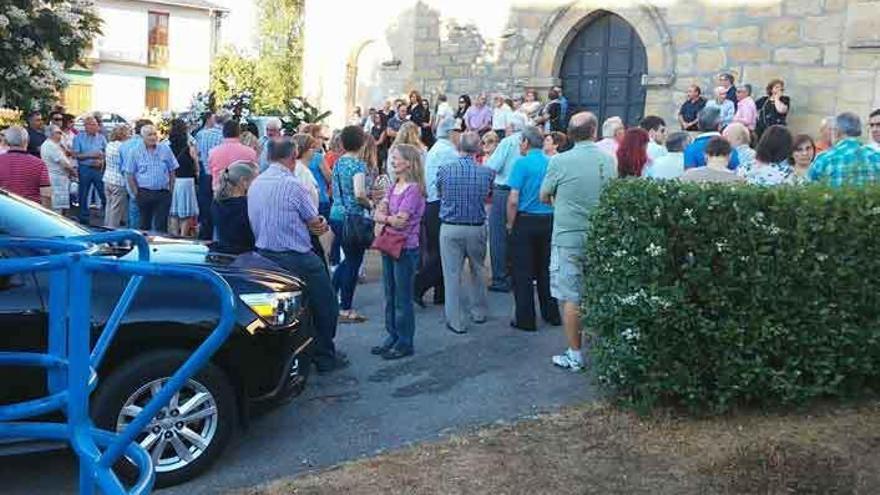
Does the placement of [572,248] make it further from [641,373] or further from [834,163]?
[834,163]

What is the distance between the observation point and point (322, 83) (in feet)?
72.5

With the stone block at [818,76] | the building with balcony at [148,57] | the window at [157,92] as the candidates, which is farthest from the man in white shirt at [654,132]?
the window at [157,92]

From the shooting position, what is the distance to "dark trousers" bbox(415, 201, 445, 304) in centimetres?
873

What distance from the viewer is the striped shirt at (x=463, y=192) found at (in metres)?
7.60

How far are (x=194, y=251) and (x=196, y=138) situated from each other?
627 centimetres

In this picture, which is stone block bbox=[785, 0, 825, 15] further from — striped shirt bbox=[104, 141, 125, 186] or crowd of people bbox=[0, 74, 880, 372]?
striped shirt bbox=[104, 141, 125, 186]

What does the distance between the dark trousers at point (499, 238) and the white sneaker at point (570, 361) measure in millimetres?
2662

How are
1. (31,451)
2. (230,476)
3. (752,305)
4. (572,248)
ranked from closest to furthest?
(31,451), (230,476), (752,305), (572,248)

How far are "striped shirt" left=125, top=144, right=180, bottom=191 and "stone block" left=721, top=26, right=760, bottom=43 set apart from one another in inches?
354

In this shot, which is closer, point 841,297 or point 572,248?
point 841,297

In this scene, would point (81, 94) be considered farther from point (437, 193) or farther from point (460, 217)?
point (460, 217)

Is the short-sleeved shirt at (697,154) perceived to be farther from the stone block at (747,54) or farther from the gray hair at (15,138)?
the stone block at (747,54)

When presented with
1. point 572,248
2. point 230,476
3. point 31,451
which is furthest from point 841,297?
point 31,451

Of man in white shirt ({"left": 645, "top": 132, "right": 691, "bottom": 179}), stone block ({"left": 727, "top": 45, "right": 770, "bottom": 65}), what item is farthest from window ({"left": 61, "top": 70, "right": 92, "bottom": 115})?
man in white shirt ({"left": 645, "top": 132, "right": 691, "bottom": 179})
